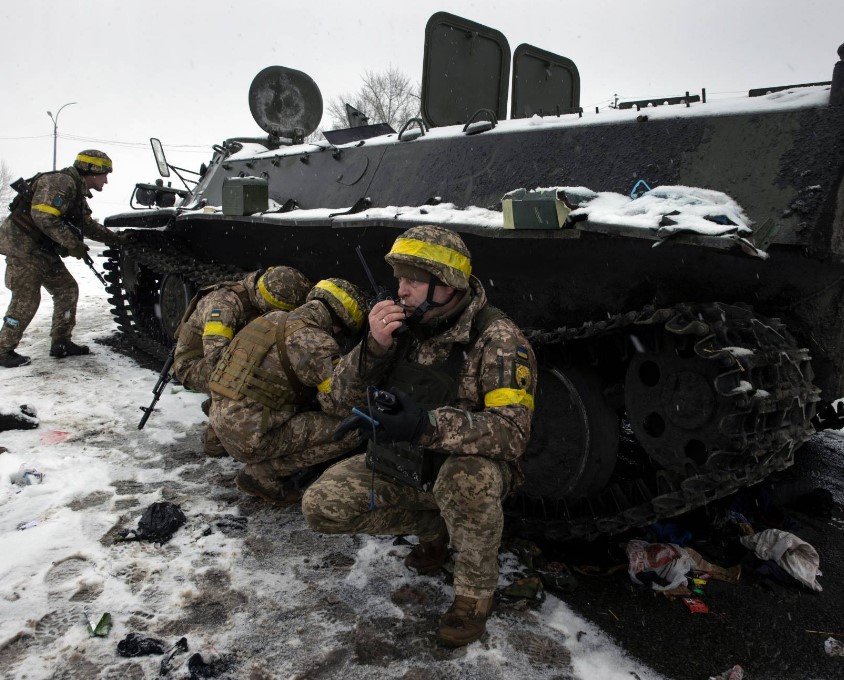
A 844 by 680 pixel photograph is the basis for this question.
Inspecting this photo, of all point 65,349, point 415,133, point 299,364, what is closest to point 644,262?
point 299,364

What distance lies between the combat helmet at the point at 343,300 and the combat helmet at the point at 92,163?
4.88 metres

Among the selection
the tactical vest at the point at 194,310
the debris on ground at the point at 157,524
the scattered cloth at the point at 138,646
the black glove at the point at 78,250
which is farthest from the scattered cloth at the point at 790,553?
the black glove at the point at 78,250

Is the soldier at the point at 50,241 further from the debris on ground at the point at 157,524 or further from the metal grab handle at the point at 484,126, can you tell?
the metal grab handle at the point at 484,126

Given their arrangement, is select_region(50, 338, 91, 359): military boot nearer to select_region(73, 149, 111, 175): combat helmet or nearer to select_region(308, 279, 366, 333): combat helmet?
select_region(73, 149, 111, 175): combat helmet

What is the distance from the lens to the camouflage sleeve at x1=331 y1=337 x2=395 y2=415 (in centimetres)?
289

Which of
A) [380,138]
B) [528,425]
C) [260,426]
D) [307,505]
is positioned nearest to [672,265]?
[528,425]

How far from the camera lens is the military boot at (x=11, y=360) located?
682cm

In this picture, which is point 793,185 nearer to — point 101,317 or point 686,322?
point 686,322

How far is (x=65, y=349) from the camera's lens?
7375 millimetres

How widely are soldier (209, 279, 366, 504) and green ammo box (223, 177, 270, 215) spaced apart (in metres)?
2.01

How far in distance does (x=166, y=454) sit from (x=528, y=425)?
3173mm

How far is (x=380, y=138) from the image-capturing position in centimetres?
530

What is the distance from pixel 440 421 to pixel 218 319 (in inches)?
97.8

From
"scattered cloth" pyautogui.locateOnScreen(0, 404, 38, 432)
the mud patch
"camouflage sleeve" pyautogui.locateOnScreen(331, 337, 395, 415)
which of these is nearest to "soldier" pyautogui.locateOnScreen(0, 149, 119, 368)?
"scattered cloth" pyautogui.locateOnScreen(0, 404, 38, 432)
